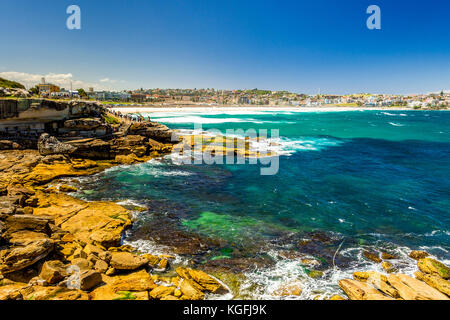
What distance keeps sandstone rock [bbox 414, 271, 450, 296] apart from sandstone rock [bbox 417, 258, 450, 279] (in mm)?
323

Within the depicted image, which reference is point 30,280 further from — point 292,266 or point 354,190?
point 354,190

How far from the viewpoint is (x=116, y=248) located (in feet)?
37.1

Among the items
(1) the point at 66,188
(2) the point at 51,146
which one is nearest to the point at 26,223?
(1) the point at 66,188

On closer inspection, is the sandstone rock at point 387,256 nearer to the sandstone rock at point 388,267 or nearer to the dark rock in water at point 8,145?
the sandstone rock at point 388,267

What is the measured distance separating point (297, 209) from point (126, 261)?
11.8 m

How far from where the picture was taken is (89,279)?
8219mm

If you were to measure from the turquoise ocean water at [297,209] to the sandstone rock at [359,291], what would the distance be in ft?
1.49

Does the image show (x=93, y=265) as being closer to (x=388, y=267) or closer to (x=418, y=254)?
(x=388, y=267)

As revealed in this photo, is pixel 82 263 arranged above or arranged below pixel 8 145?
below

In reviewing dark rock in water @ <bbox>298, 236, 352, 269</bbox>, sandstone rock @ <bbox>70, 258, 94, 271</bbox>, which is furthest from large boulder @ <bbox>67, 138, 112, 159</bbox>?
dark rock in water @ <bbox>298, 236, 352, 269</bbox>

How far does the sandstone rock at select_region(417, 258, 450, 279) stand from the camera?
33.2ft

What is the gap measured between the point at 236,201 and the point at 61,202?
11644 millimetres

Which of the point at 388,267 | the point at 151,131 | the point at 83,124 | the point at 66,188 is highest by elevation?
the point at 83,124
